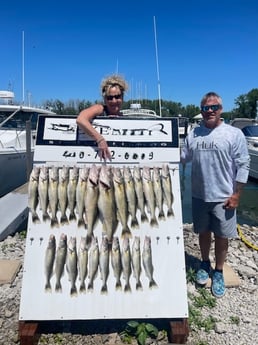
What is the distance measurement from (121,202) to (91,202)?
236 mm

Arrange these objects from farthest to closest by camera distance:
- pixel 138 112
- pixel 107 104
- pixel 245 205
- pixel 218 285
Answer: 1. pixel 138 112
2. pixel 245 205
3. pixel 218 285
4. pixel 107 104

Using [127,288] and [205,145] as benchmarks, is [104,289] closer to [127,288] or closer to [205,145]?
[127,288]

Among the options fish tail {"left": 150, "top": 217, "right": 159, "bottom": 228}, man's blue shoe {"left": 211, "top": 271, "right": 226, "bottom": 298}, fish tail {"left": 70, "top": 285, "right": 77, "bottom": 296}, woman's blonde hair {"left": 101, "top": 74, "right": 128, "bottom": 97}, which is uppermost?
woman's blonde hair {"left": 101, "top": 74, "right": 128, "bottom": 97}

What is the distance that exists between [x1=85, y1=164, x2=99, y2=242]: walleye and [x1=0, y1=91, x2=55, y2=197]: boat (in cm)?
699

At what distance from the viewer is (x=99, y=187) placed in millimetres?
2611

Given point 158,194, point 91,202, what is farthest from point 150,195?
point 91,202

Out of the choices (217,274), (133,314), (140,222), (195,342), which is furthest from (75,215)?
(217,274)

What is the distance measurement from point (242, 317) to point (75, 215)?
6.08 feet

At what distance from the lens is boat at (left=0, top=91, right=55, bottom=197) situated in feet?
32.0

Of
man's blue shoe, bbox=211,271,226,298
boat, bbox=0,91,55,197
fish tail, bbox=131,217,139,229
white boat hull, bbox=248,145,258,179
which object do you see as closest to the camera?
fish tail, bbox=131,217,139,229

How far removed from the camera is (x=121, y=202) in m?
2.63

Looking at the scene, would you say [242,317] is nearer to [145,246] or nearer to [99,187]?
[145,246]

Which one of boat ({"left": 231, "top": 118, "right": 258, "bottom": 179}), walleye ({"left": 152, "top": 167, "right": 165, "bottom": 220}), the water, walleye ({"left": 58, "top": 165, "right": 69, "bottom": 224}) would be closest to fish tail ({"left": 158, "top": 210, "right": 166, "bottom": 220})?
walleye ({"left": 152, "top": 167, "right": 165, "bottom": 220})

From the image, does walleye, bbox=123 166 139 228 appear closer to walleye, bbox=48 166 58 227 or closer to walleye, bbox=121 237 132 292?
walleye, bbox=121 237 132 292
